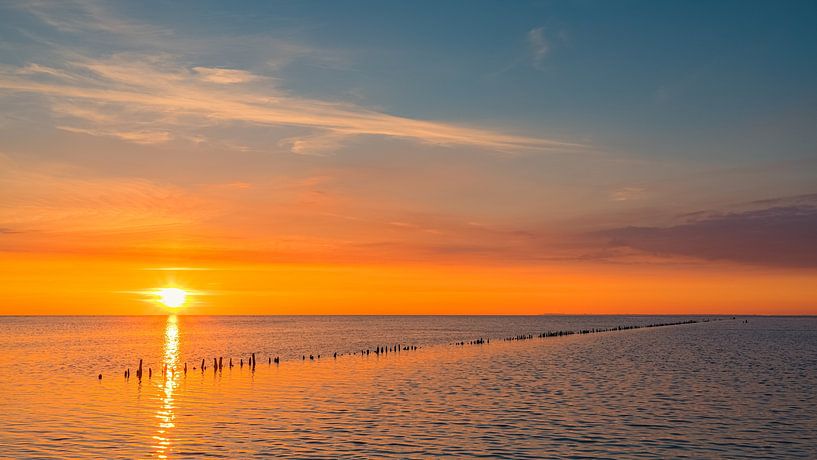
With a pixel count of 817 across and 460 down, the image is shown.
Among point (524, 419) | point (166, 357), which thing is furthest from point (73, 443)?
point (166, 357)

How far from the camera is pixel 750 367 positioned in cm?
8431

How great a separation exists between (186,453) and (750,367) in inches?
2820

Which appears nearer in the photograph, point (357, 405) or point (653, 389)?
point (357, 405)

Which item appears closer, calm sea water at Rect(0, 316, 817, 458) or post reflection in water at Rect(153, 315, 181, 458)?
calm sea water at Rect(0, 316, 817, 458)

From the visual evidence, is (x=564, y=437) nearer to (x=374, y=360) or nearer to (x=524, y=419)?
(x=524, y=419)

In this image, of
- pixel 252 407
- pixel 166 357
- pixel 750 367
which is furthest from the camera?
pixel 166 357

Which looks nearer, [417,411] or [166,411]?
[417,411]

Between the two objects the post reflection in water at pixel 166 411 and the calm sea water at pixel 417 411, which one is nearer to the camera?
the calm sea water at pixel 417 411

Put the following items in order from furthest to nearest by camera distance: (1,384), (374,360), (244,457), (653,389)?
(374,360) < (1,384) < (653,389) < (244,457)

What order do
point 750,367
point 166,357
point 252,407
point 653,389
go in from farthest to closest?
point 166,357
point 750,367
point 653,389
point 252,407

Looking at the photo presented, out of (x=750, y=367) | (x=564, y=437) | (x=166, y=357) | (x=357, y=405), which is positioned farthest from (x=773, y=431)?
(x=166, y=357)

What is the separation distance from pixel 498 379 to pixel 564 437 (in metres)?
30.9

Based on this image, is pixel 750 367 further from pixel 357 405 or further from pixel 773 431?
pixel 357 405

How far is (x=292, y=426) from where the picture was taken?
42.2 meters
